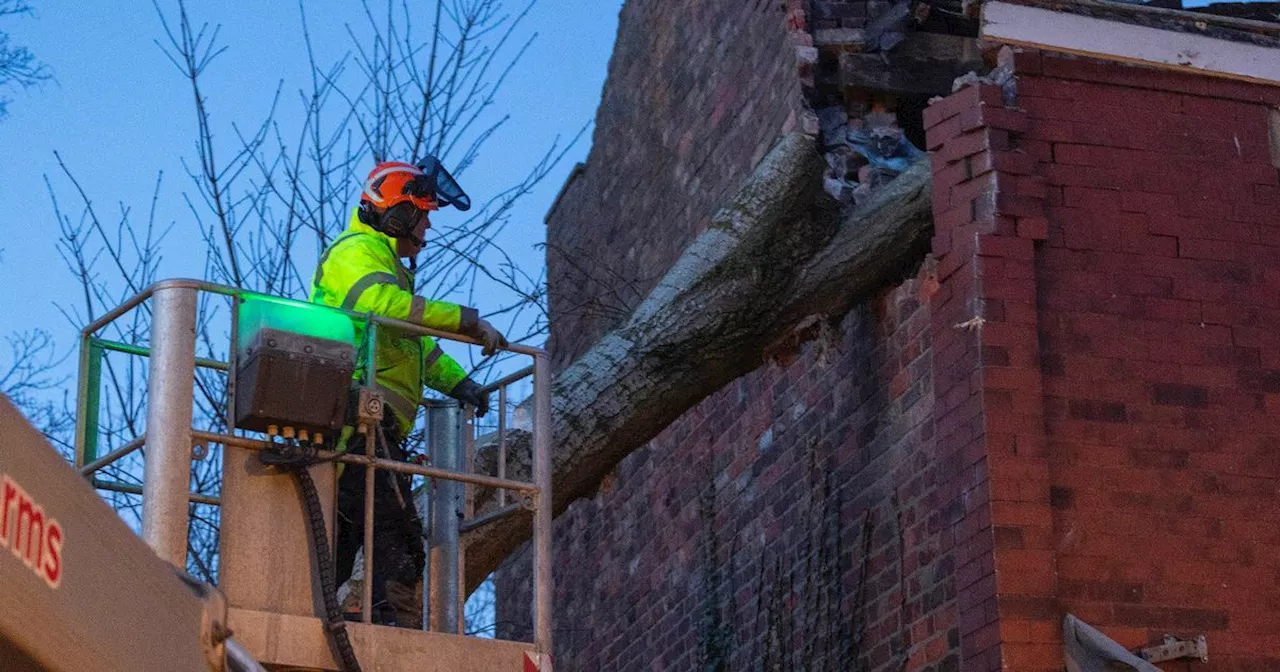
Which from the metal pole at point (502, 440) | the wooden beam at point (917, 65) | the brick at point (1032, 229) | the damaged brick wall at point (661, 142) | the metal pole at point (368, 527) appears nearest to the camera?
the metal pole at point (368, 527)

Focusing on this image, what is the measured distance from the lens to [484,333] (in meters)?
6.56

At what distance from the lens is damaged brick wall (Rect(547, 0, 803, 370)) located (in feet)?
37.2

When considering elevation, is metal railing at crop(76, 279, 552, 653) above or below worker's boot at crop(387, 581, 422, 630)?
above

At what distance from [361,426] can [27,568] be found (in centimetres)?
314

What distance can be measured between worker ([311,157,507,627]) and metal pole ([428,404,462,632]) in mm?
74

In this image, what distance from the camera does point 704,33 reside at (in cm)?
1271

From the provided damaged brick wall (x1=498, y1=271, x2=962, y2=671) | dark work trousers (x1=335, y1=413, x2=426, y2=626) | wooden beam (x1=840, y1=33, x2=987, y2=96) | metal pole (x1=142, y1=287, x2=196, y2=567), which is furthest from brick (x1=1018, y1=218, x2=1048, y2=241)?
metal pole (x1=142, y1=287, x2=196, y2=567)

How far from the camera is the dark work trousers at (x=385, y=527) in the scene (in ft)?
21.5

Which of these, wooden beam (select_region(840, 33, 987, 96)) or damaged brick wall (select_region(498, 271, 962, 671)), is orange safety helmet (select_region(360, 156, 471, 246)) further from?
wooden beam (select_region(840, 33, 987, 96))

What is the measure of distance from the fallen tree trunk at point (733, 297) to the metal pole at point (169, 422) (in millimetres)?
3362

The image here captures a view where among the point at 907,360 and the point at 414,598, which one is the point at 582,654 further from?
the point at 414,598

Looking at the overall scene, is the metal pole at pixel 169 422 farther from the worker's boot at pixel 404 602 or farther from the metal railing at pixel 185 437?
the worker's boot at pixel 404 602

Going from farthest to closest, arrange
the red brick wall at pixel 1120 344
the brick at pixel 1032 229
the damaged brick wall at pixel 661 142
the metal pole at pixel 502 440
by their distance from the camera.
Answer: the damaged brick wall at pixel 661 142 → the brick at pixel 1032 229 → the red brick wall at pixel 1120 344 → the metal pole at pixel 502 440

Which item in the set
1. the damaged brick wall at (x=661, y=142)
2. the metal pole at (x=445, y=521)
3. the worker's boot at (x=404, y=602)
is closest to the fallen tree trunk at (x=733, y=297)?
the damaged brick wall at (x=661, y=142)
